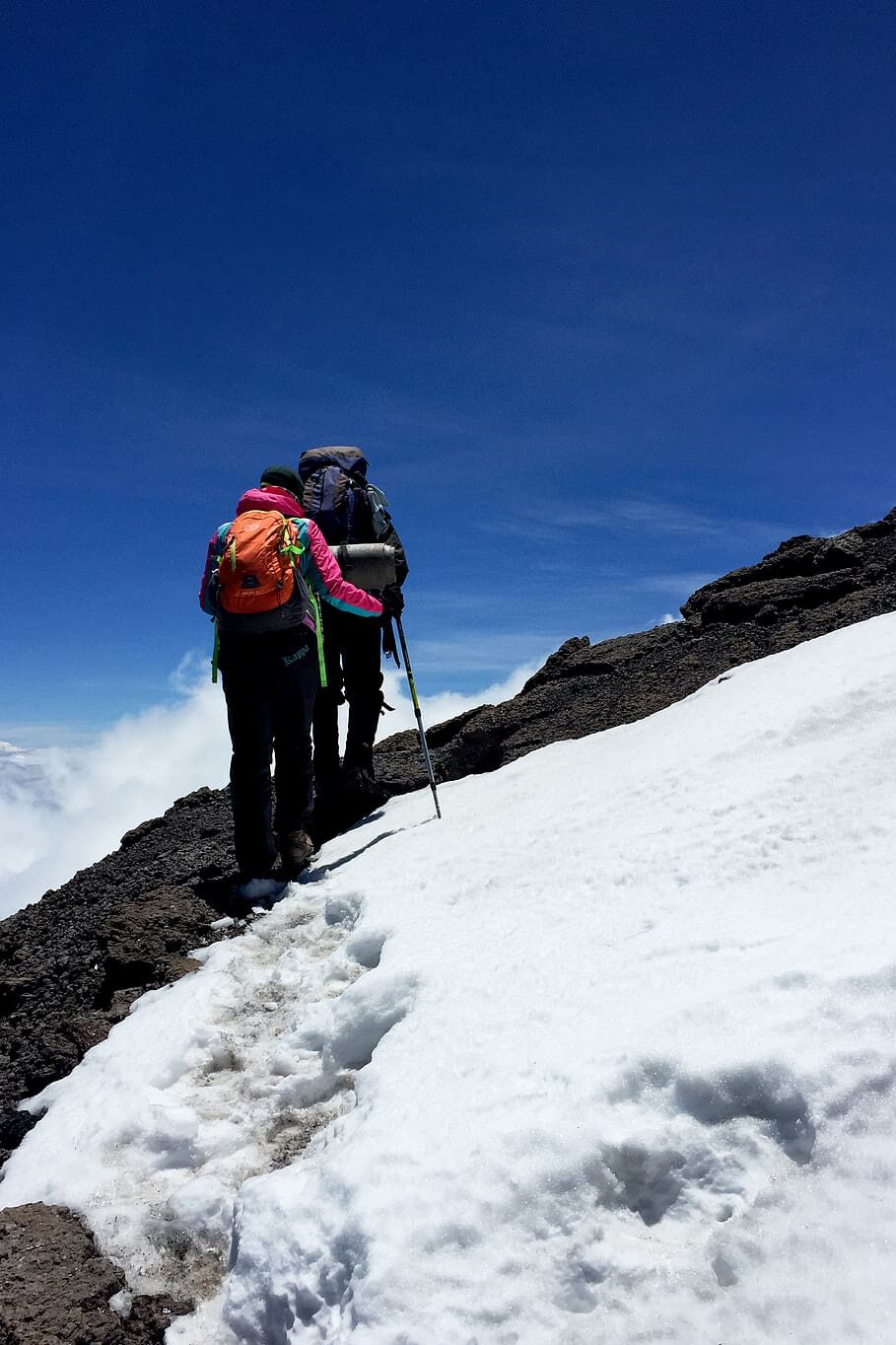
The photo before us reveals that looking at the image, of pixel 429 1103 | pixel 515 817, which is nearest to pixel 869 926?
pixel 429 1103

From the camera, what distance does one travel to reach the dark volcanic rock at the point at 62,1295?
2.98m

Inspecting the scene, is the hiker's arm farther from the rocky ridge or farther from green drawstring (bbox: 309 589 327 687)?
the rocky ridge

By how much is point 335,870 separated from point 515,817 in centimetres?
180

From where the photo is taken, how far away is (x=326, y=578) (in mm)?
7543

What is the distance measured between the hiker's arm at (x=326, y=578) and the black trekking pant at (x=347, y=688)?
1.51m

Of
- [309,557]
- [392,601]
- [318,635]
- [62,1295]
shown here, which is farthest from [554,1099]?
[392,601]

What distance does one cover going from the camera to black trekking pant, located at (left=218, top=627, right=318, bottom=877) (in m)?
7.41

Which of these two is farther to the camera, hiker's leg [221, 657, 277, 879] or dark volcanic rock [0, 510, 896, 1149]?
hiker's leg [221, 657, 277, 879]

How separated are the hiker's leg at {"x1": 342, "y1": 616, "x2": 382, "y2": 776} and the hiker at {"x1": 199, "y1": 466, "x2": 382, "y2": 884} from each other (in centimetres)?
139

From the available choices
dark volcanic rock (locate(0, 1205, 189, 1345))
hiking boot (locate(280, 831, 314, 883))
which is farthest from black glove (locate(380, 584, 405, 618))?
dark volcanic rock (locate(0, 1205, 189, 1345))

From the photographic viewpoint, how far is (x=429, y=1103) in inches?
130

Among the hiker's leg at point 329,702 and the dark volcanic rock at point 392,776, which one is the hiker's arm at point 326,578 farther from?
the dark volcanic rock at point 392,776

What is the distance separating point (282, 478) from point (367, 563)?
130 cm

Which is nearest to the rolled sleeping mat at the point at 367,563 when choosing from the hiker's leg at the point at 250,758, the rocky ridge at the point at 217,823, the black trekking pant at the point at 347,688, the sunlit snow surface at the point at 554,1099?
the black trekking pant at the point at 347,688
